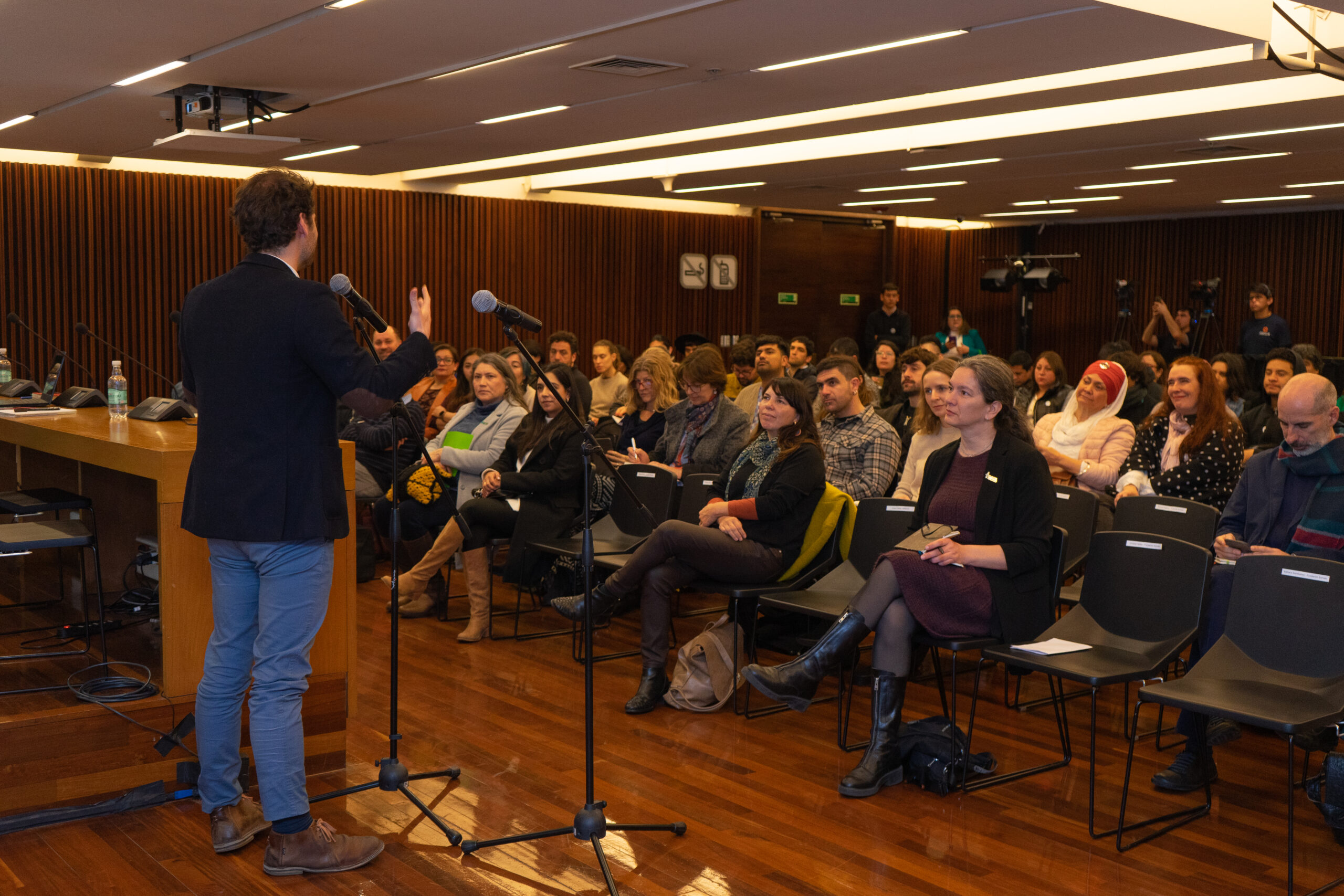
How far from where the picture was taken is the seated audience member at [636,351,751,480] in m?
5.66

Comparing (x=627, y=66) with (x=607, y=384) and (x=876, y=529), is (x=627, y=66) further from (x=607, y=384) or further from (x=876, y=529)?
(x=607, y=384)

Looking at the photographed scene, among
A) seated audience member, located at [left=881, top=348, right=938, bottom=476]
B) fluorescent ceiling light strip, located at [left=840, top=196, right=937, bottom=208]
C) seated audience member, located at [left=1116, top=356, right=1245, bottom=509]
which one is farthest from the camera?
fluorescent ceiling light strip, located at [left=840, top=196, right=937, bottom=208]

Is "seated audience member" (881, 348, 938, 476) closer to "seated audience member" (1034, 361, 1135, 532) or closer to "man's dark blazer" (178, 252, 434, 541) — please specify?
"seated audience member" (1034, 361, 1135, 532)

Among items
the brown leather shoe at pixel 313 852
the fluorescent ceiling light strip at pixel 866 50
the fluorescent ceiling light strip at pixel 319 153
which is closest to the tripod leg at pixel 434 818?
the brown leather shoe at pixel 313 852

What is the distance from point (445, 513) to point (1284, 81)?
5.08 m

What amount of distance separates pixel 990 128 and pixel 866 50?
2.97 m

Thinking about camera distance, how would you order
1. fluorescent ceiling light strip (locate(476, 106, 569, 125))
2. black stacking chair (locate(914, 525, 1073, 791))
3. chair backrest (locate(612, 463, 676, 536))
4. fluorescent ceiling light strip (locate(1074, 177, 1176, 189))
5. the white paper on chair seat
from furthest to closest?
1. fluorescent ceiling light strip (locate(1074, 177, 1176, 189))
2. fluorescent ceiling light strip (locate(476, 106, 569, 125))
3. chair backrest (locate(612, 463, 676, 536))
4. black stacking chair (locate(914, 525, 1073, 791))
5. the white paper on chair seat

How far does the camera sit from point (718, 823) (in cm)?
336

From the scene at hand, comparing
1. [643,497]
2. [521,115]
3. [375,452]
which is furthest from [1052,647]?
[521,115]

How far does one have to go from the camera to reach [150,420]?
14.0 feet

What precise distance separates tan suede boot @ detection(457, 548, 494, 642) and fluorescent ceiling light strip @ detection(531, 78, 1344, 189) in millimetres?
4016

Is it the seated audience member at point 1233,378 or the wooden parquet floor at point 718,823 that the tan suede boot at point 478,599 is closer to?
the wooden parquet floor at point 718,823

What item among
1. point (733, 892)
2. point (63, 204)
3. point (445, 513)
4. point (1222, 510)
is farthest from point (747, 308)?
point (733, 892)

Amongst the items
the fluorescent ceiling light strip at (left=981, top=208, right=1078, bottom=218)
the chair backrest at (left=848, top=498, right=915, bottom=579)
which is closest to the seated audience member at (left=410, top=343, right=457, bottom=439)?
the chair backrest at (left=848, top=498, right=915, bottom=579)
